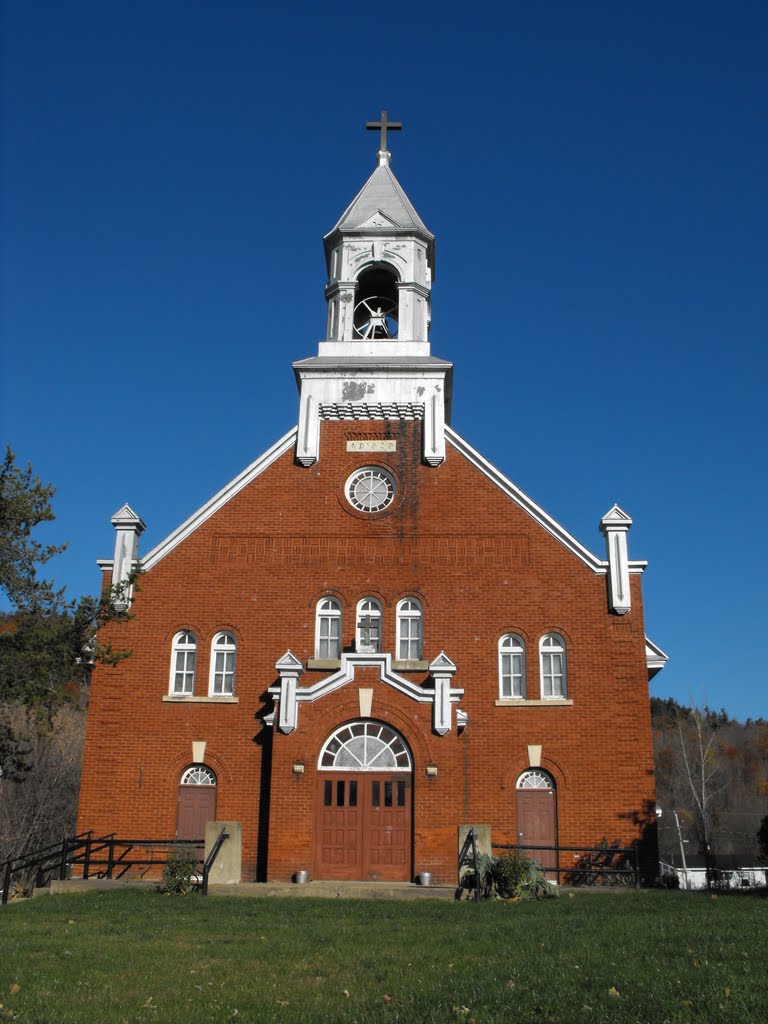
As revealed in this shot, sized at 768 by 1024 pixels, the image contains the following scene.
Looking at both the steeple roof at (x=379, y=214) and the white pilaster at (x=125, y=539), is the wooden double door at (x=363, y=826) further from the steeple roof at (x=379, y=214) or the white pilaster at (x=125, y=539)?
the steeple roof at (x=379, y=214)

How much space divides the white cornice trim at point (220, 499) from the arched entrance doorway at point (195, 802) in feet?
17.0

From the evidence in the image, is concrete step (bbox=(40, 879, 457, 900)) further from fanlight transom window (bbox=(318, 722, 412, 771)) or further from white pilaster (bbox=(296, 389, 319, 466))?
white pilaster (bbox=(296, 389, 319, 466))

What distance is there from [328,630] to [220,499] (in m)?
4.43

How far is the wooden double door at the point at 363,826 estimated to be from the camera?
876 inches

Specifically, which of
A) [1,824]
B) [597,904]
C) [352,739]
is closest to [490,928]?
[597,904]

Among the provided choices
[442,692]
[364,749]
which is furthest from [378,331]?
[364,749]

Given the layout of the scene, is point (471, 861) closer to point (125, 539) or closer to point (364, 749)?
point (364, 749)

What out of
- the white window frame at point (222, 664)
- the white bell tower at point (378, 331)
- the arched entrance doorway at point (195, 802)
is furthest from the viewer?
the white bell tower at point (378, 331)

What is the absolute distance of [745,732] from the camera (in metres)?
105

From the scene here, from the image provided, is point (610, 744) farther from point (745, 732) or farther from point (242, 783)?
point (745, 732)

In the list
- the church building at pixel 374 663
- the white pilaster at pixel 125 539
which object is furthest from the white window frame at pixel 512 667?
the white pilaster at pixel 125 539

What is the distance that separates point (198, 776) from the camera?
23.9 metres

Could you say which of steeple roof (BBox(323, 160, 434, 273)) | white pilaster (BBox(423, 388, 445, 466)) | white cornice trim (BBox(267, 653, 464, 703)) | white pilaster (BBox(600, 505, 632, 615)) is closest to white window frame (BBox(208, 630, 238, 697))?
white cornice trim (BBox(267, 653, 464, 703))

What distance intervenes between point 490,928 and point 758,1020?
6294 mm
